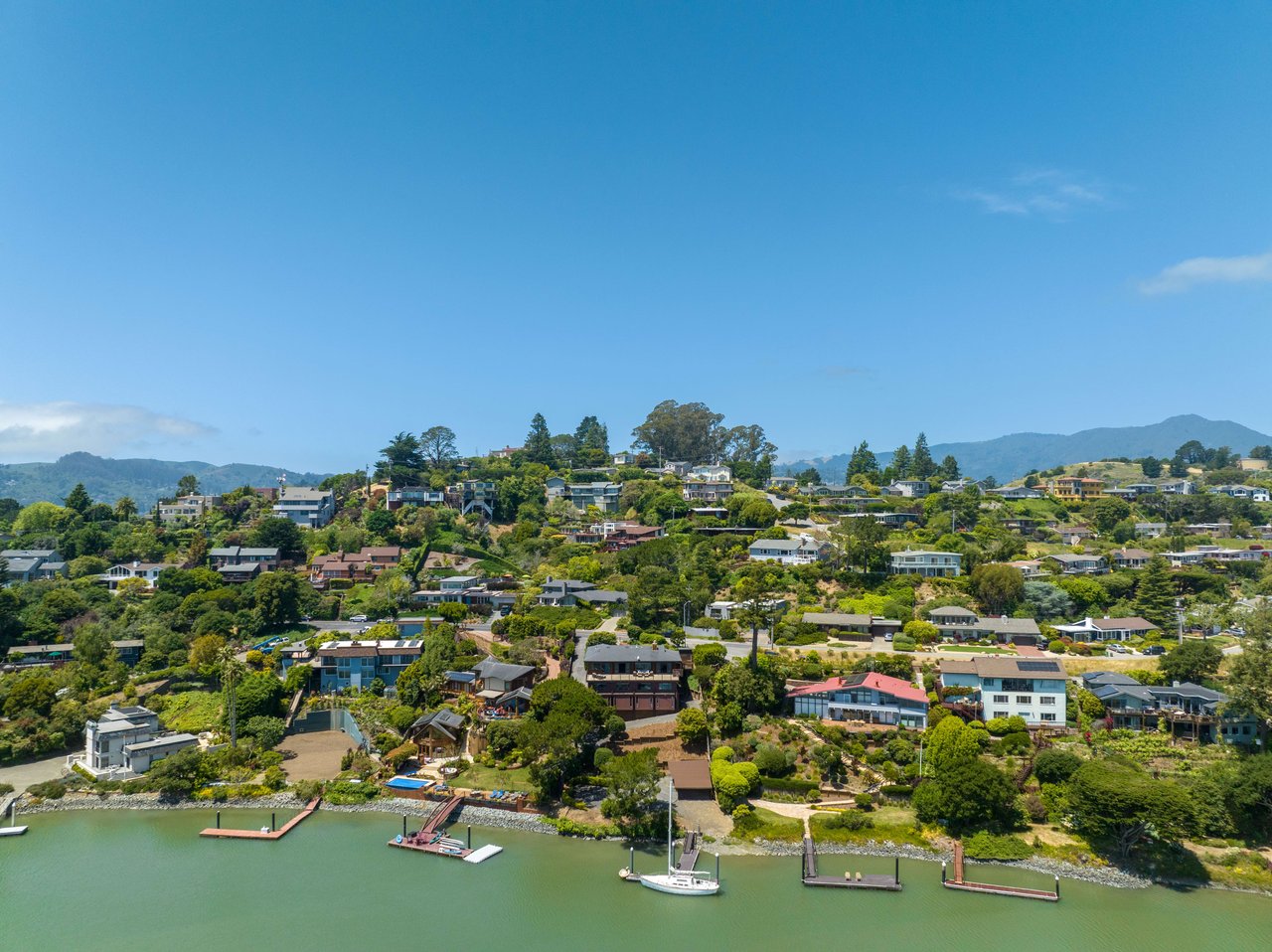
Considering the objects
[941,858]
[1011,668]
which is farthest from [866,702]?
[941,858]

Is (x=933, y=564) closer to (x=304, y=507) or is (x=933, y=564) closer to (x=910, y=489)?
(x=910, y=489)

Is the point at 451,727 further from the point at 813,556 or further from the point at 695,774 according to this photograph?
the point at 813,556

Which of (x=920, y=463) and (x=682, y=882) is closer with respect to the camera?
(x=682, y=882)

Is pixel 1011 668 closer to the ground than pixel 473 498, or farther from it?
closer to the ground

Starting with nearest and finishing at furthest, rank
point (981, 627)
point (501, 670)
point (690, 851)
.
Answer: point (690, 851), point (501, 670), point (981, 627)

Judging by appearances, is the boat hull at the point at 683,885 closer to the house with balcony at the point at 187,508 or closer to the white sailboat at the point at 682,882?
the white sailboat at the point at 682,882

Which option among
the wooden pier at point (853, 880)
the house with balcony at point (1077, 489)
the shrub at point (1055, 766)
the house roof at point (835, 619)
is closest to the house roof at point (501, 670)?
the house roof at point (835, 619)

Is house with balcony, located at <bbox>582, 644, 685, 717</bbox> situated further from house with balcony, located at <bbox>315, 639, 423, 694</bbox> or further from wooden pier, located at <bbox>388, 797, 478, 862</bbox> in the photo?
house with balcony, located at <bbox>315, 639, 423, 694</bbox>
